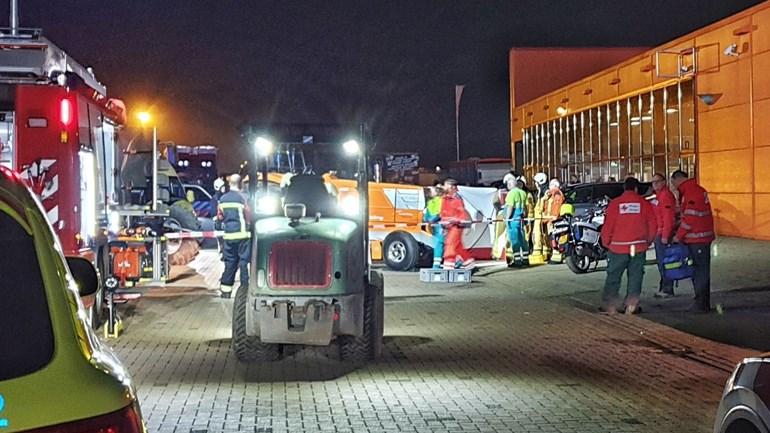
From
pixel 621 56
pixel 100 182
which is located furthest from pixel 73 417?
pixel 621 56

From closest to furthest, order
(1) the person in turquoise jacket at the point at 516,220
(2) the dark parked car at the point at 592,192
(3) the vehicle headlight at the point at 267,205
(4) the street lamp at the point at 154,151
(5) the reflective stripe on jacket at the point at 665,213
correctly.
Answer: (3) the vehicle headlight at the point at 267,205
(4) the street lamp at the point at 154,151
(5) the reflective stripe on jacket at the point at 665,213
(1) the person in turquoise jacket at the point at 516,220
(2) the dark parked car at the point at 592,192

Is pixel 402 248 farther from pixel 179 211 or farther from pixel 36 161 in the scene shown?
pixel 36 161

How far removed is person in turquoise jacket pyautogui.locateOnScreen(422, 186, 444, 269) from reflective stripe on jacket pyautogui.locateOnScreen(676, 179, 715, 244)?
5.96 meters

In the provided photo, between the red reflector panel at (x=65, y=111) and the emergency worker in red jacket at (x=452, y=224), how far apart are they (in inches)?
359

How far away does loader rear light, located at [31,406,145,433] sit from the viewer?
3078 millimetres

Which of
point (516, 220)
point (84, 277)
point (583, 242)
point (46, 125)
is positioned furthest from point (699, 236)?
point (84, 277)

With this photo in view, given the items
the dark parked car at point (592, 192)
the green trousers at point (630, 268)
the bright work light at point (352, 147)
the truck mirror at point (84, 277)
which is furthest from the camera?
the dark parked car at point (592, 192)

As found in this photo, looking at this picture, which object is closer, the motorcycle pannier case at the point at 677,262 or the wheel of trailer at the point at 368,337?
the wheel of trailer at the point at 368,337

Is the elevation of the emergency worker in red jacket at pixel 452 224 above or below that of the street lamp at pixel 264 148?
below

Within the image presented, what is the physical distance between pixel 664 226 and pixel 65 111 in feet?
28.0

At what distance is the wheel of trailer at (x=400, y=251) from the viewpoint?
21.9 metres

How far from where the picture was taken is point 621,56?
44.2m

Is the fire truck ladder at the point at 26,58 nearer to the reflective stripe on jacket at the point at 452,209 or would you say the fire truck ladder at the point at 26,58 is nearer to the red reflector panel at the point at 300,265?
the red reflector panel at the point at 300,265

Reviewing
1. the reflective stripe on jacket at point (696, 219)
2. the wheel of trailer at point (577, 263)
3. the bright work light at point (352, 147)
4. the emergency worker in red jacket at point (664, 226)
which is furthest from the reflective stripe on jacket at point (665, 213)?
the bright work light at point (352, 147)
